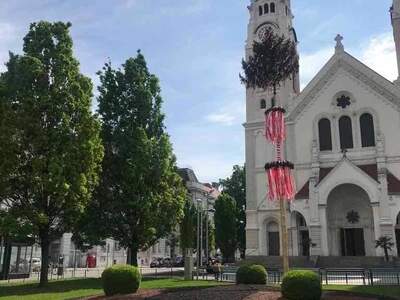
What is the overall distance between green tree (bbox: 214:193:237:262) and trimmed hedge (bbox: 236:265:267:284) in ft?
120

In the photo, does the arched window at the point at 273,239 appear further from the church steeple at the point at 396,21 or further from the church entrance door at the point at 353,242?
the church steeple at the point at 396,21

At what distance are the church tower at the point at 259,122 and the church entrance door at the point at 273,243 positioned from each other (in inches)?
42.3

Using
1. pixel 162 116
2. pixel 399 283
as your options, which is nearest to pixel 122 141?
pixel 162 116

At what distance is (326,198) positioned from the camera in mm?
46656

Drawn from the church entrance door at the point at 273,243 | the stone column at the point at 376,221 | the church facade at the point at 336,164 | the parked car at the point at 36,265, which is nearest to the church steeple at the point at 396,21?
the church facade at the point at 336,164

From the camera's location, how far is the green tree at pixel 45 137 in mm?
26109

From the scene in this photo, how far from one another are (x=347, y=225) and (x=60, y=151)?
105ft

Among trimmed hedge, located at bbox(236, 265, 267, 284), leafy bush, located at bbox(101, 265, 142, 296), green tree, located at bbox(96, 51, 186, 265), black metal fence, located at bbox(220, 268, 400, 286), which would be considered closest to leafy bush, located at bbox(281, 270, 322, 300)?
trimmed hedge, located at bbox(236, 265, 267, 284)

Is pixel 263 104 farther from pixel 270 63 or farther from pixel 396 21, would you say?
pixel 270 63

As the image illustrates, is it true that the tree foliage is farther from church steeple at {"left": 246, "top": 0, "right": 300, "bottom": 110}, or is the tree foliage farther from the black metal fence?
church steeple at {"left": 246, "top": 0, "right": 300, "bottom": 110}

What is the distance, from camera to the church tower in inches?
2008

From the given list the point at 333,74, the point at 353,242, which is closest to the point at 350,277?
the point at 353,242

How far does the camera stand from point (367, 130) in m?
49.3

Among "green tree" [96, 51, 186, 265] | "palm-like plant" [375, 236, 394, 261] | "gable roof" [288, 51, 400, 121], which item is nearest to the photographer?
"green tree" [96, 51, 186, 265]
